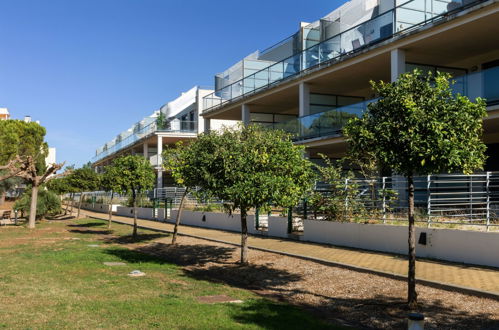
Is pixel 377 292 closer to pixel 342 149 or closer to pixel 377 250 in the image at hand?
pixel 377 250

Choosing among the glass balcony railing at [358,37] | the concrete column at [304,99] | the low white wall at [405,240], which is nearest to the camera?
the low white wall at [405,240]

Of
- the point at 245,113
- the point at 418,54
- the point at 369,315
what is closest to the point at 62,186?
the point at 245,113

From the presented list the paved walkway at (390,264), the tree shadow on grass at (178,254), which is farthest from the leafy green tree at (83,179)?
the paved walkway at (390,264)

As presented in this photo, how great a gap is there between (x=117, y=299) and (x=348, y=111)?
41.3 ft

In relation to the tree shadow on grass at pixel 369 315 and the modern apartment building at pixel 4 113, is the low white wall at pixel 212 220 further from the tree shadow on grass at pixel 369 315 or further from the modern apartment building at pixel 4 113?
the modern apartment building at pixel 4 113

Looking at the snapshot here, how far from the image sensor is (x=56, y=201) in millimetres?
30656

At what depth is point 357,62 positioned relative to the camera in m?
18.0

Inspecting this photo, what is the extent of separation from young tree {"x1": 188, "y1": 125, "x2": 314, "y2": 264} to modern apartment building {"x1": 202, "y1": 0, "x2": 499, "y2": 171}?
6236 mm

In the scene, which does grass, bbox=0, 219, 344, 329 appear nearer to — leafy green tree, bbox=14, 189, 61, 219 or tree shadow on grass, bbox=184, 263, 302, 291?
tree shadow on grass, bbox=184, 263, 302, 291

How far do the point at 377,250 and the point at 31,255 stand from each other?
988 cm

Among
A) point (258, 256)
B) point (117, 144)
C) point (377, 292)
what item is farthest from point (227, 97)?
point (117, 144)

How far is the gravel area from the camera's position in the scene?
7.06m

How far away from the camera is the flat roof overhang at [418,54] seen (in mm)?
14052

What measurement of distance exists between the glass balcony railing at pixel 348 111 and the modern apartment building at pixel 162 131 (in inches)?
492
